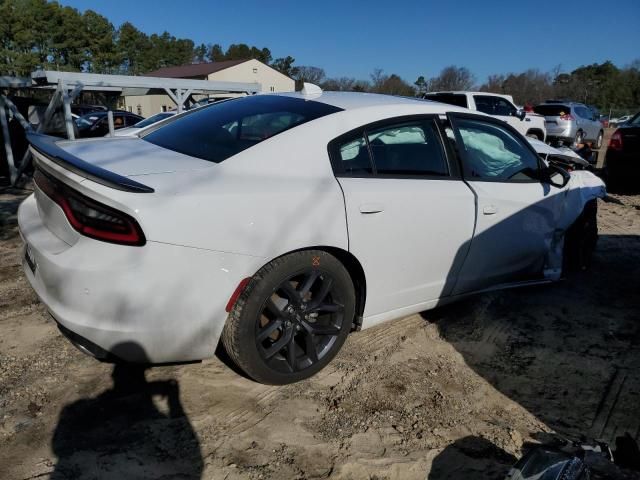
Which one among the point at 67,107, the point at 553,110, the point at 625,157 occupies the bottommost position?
the point at 625,157

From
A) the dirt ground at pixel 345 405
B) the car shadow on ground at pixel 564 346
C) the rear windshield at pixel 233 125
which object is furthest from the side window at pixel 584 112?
the rear windshield at pixel 233 125

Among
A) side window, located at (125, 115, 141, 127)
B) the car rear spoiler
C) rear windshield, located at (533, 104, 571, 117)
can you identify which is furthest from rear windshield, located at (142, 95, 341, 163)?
rear windshield, located at (533, 104, 571, 117)

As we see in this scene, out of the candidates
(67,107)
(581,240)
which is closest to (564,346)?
(581,240)

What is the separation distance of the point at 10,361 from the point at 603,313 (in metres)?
4.16

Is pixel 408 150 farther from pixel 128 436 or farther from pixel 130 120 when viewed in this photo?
pixel 130 120

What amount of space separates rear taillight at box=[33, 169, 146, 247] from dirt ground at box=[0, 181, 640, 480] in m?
0.93

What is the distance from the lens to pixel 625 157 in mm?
8820

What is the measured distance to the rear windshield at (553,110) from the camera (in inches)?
674

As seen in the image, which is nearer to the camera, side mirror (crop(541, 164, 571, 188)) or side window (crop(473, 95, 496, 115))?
side mirror (crop(541, 164, 571, 188))

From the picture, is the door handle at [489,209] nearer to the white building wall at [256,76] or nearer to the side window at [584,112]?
the side window at [584,112]

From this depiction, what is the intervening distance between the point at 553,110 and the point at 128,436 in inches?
727

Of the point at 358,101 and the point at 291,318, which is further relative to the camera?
the point at 358,101

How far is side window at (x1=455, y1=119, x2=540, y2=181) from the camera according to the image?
3.41 metres

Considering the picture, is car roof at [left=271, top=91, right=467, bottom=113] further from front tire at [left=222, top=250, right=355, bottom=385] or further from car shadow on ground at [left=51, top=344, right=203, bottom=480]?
car shadow on ground at [left=51, top=344, right=203, bottom=480]
